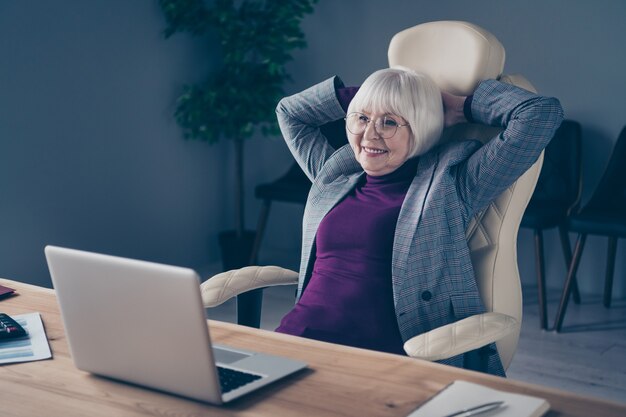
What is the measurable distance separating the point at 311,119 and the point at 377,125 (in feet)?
1.13

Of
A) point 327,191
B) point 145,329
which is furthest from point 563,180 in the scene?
point 145,329

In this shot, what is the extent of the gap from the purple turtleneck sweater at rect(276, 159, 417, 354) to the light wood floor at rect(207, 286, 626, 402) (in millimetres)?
1098

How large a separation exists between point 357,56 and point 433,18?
0.49 metres

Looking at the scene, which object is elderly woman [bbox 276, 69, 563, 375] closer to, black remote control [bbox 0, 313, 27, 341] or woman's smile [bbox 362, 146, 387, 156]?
woman's smile [bbox 362, 146, 387, 156]

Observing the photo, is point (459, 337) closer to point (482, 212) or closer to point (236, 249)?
point (482, 212)

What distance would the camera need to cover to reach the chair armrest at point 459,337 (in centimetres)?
152

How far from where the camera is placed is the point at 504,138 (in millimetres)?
1857

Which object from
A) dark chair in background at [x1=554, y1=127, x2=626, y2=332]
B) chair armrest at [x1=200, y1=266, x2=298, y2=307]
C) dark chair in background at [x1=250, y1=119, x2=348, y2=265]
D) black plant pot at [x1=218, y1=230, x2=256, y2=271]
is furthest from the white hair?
black plant pot at [x1=218, y1=230, x2=256, y2=271]

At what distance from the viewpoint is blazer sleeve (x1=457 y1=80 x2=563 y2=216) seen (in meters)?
1.84

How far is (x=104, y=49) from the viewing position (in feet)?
Result: 13.3

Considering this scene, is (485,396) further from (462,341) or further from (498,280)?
(498,280)

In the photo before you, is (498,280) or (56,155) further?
(56,155)

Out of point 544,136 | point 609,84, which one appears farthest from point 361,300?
point 609,84

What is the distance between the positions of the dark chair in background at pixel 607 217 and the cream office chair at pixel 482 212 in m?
1.68
